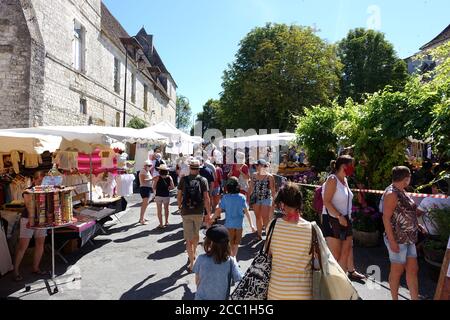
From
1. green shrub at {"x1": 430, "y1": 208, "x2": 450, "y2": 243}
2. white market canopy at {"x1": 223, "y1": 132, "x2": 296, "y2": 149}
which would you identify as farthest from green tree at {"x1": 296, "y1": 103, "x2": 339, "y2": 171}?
green shrub at {"x1": 430, "y1": 208, "x2": 450, "y2": 243}

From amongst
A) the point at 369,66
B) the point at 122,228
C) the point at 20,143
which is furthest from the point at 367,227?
the point at 369,66

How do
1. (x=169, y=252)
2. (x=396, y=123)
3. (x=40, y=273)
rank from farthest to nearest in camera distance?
(x=169, y=252) < (x=396, y=123) < (x=40, y=273)

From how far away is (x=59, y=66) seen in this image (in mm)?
16578

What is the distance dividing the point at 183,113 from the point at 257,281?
278 ft

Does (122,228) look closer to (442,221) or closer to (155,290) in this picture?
(155,290)

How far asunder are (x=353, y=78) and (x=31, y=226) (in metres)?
34.5

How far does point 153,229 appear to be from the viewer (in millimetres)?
8812

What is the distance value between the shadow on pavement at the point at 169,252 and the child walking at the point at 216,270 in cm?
337

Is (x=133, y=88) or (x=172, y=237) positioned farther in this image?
(x=133, y=88)

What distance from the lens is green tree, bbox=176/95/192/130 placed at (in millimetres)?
82562
